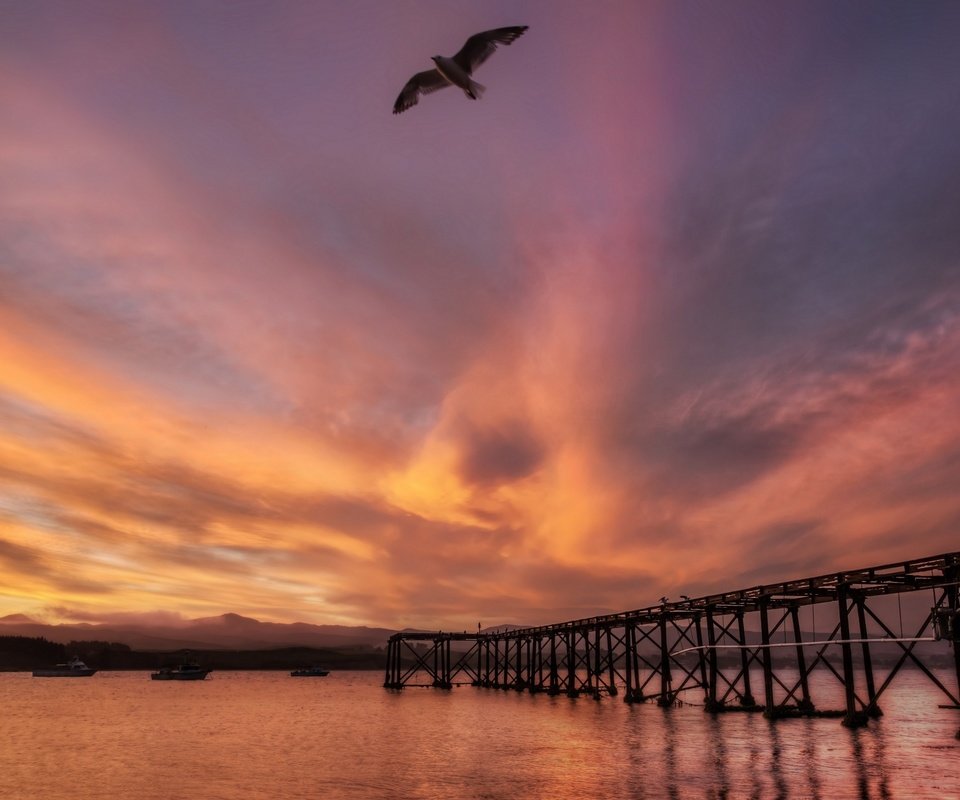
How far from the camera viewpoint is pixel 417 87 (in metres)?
15.6

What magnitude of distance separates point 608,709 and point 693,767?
108 ft

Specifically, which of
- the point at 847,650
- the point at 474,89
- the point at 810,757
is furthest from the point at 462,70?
the point at 847,650

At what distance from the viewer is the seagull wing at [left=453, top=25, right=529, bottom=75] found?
1417cm

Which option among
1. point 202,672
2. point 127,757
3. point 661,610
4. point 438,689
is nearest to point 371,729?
point 127,757

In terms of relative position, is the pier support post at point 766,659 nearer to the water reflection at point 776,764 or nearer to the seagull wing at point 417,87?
the water reflection at point 776,764

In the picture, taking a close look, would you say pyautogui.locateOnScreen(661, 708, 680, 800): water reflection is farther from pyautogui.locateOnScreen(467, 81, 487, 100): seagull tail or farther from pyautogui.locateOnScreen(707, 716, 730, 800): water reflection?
pyautogui.locateOnScreen(467, 81, 487, 100): seagull tail

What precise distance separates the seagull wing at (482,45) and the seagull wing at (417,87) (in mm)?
899

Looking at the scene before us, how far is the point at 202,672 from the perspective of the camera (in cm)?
15562

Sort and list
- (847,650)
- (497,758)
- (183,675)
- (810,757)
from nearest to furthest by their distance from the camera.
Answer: (810,757), (497,758), (847,650), (183,675)

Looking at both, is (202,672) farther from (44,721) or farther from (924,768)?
(924,768)

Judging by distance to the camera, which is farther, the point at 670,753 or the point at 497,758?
the point at 497,758

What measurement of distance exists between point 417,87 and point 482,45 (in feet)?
6.26

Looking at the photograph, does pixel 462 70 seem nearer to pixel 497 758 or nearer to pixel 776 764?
pixel 776 764

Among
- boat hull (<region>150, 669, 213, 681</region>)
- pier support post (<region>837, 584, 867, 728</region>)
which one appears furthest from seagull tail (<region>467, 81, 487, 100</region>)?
boat hull (<region>150, 669, 213, 681</region>)
